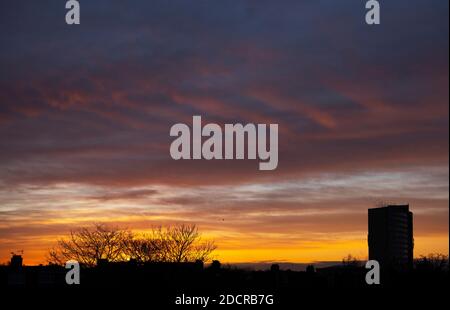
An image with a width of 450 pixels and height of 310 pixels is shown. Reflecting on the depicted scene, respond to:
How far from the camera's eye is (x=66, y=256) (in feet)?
280

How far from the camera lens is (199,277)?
5900 cm

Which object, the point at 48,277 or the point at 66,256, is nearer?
the point at 48,277

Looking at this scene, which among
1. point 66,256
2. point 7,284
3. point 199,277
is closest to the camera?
point 199,277
